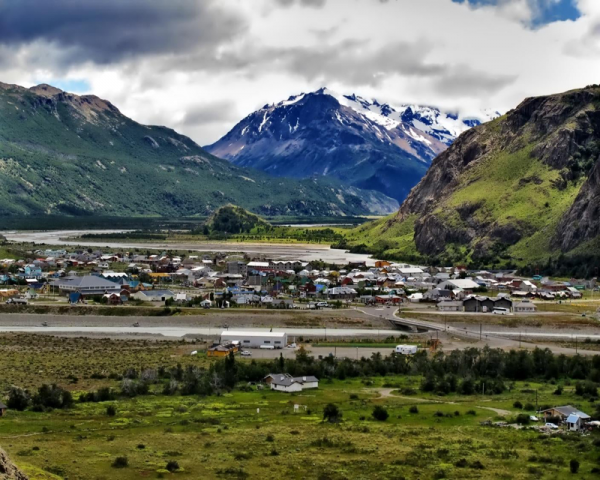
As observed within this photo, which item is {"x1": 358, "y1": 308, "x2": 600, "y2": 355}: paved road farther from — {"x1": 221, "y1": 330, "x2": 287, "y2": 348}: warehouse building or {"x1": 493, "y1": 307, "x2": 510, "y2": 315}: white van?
{"x1": 221, "y1": 330, "x2": 287, "y2": 348}: warehouse building

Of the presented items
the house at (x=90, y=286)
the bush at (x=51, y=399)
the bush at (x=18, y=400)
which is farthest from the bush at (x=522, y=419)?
the house at (x=90, y=286)

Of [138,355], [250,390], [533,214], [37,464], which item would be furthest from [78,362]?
[533,214]

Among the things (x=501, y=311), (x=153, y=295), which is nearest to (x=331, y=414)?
(x=501, y=311)

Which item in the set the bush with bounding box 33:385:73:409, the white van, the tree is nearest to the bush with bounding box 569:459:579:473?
the tree

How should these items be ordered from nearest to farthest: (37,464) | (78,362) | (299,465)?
(37,464) < (299,465) < (78,362)

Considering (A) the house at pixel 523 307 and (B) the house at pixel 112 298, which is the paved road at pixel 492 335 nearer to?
(A) the house at pixel 523 307

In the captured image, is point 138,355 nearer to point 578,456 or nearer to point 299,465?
point 299,465
